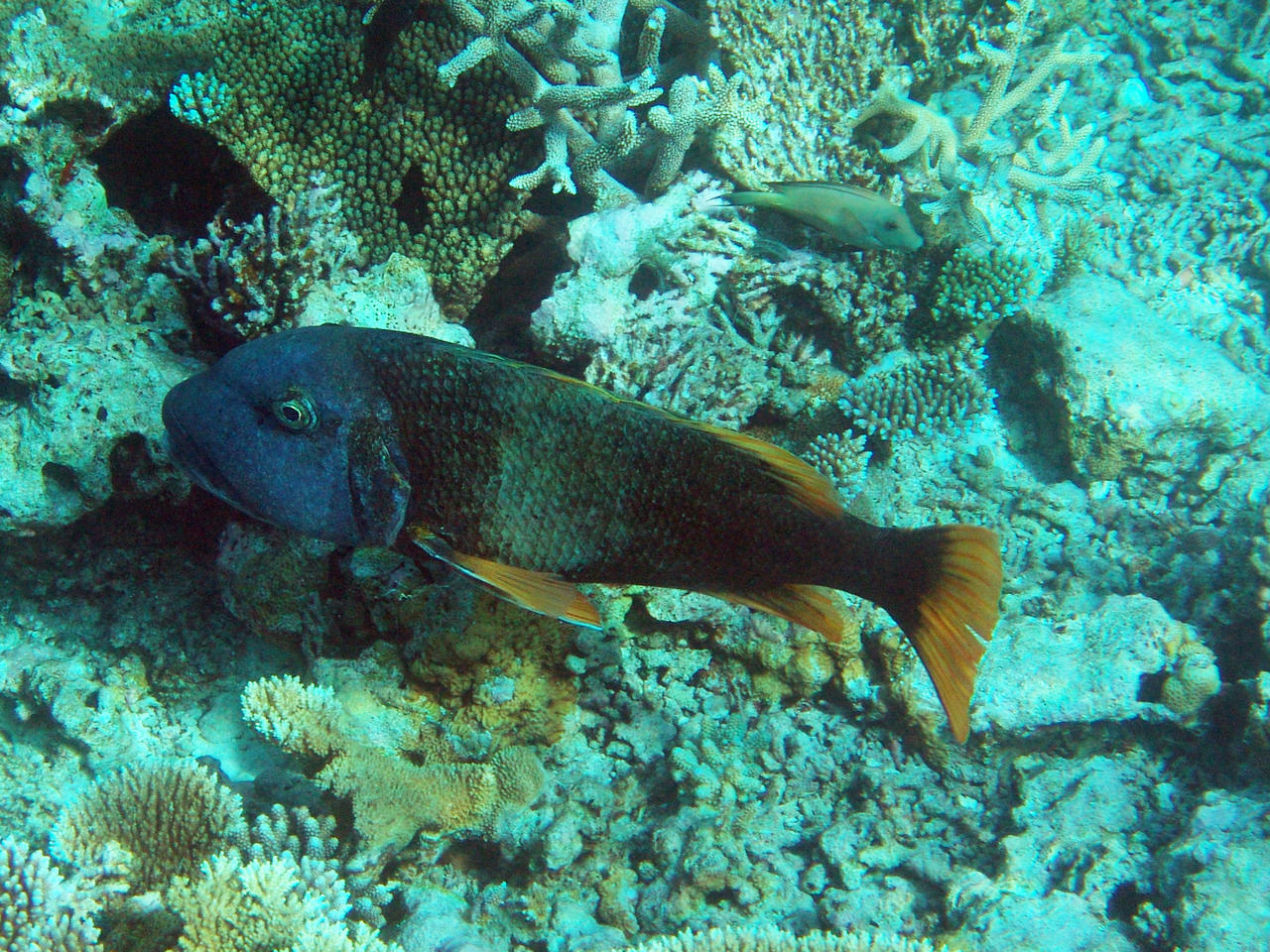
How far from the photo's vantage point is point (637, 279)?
419cm

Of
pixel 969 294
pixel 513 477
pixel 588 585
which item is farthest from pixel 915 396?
pixel 513 477

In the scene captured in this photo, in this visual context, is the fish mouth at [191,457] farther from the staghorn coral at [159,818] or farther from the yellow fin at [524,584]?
the staghorn coral at [159,818]

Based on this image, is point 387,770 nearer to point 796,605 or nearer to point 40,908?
point 40,908

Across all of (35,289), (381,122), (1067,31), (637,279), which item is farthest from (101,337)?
(1067,31)

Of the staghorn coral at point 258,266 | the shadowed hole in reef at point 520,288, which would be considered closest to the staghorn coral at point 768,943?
the shadowed hole in reef at point 520,288

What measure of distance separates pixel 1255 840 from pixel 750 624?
2504 millimetres

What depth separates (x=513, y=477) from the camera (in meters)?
2.01

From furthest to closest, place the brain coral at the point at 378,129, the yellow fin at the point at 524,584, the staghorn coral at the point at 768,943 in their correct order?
the brain coral at the point at 378,129, the staghorn coral at the point at 768,943, the yellow fin at the point at 524,584

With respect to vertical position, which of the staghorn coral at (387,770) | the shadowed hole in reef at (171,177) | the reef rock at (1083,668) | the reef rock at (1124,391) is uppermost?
the reef rock at (1124,391)

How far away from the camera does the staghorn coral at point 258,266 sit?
3307 mm

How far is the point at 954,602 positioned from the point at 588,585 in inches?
69.0

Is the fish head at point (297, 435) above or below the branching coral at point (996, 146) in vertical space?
below

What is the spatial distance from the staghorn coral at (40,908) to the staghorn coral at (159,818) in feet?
1.35

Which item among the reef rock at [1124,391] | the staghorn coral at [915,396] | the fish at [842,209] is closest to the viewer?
the fish at [842,209]
